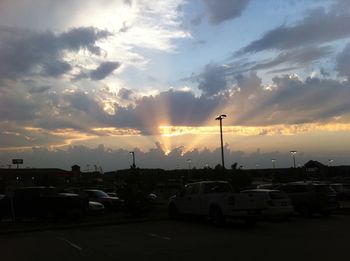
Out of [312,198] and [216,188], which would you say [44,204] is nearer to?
[216,188]

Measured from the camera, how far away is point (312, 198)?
80.0 feet

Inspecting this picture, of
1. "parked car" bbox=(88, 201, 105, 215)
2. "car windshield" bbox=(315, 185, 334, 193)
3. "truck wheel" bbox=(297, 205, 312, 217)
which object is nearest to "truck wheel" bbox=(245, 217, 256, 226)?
"truck wheel" bbox=(297, 205, 312, 217)

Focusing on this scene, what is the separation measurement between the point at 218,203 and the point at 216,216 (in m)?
0.52

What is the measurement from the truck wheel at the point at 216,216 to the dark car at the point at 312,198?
591cm

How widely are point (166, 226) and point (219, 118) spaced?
110ft

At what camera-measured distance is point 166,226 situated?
21.4 meters

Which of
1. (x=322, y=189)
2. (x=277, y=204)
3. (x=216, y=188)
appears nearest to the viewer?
(x=216, y=188)

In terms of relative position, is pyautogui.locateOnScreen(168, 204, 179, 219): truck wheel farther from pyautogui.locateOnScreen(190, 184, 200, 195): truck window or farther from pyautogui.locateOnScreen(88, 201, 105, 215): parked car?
pyautogui.locateOnScreen(88, 201, 105, 215): parked car

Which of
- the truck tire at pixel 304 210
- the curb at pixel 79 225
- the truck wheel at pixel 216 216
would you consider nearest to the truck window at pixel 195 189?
the truck wheel at pixel 216 216

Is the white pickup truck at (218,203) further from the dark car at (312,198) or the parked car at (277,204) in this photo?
the dark car at (312,198)

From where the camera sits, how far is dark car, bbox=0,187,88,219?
23.7 metres

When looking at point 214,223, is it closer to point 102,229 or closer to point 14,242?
point 102,229

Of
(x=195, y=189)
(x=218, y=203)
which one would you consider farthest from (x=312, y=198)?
(x=218, y=203)

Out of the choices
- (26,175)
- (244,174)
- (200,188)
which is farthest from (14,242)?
(26,175)
